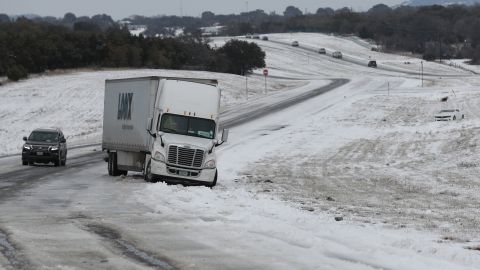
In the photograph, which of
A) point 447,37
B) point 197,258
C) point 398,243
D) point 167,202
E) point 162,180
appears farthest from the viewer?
point 447,37

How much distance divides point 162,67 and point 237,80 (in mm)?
13234

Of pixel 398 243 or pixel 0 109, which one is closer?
pixel 398 243

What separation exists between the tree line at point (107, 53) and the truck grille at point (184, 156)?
208ft

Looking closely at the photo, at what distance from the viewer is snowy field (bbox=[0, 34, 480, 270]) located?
11.5m

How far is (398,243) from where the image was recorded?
1205cm

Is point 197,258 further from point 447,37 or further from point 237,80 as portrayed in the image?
point 447,37

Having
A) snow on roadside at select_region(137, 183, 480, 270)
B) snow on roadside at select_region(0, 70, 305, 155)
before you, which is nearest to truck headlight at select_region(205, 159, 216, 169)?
snow on roadside at select_region(137, 183, 480, 270)

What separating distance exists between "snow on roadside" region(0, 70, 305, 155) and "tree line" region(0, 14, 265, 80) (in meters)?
4.38

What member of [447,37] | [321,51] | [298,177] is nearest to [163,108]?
[298,177]

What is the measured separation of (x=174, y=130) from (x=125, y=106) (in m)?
4.29

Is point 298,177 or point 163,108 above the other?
point 163,108

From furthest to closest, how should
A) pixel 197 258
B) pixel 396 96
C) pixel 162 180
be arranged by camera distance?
1. pixel 396 96
2. pixel 162 180
3. pixel 197 258

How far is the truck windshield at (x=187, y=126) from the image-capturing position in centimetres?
2541

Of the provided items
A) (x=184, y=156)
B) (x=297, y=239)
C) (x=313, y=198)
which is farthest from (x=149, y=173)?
(x=297, y=239)
